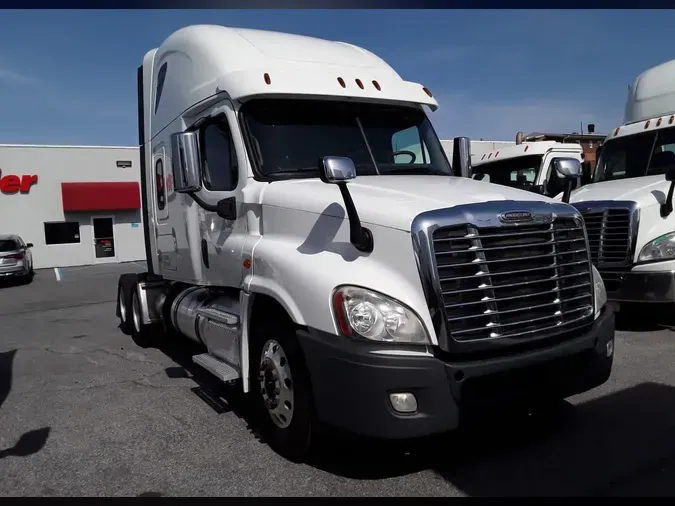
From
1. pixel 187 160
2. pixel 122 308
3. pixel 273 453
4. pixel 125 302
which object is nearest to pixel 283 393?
pixel 273 453

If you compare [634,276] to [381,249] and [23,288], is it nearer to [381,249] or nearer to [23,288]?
[381,249]

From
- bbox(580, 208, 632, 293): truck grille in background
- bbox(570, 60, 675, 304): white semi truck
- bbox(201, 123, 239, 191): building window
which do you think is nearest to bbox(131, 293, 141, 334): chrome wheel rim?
bbox(201, 123, 239, 191): building window

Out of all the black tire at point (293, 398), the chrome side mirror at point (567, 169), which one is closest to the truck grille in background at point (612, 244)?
the chrome side mirror at point (567, 169)

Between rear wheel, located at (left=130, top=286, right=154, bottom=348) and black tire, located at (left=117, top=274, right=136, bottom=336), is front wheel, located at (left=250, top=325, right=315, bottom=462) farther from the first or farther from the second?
black tire, located at (left=117, top=274, right=136, bottom=336)

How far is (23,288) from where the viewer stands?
17.7 meters

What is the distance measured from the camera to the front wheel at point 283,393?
3.75 m

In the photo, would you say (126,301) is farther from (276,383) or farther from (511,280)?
(511,280)

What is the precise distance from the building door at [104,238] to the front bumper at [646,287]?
893 inches

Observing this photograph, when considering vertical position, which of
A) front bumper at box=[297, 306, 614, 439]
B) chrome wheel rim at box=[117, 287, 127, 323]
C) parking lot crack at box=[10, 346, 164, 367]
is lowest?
parking lot crack at box=[10, 346, 164, 367]

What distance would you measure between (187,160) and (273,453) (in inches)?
89.2

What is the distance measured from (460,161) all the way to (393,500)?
3.22 m

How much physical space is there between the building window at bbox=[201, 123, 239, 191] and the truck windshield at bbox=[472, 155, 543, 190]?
7.57 m

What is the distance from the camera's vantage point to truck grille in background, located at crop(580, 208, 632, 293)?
6.77m

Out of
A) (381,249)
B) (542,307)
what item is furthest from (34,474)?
(542,307)
